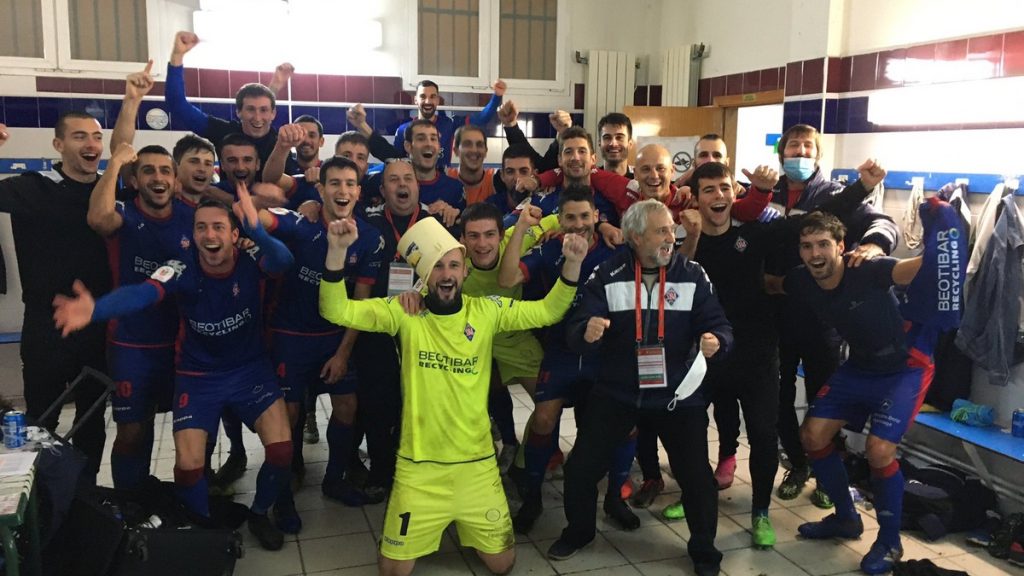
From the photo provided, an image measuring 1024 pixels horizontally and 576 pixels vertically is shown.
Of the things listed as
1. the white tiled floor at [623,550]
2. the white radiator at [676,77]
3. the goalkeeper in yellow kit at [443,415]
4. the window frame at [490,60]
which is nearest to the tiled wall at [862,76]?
the white radiator at [676,77]

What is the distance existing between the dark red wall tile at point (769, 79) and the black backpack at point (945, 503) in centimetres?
369

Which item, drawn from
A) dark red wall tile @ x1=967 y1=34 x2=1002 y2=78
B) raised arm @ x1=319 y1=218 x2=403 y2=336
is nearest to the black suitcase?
raised arm @ x1=319 y1=218 x2=403 y2=336

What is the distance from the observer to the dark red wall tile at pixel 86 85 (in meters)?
6.81

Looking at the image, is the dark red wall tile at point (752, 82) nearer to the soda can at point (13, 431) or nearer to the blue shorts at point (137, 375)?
the blue shorts at point (137, 375)

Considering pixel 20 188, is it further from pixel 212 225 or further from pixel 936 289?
pixel 936 289

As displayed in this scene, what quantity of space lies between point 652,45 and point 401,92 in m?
2.78

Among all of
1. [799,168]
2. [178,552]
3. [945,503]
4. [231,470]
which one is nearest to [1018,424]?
[945,503]

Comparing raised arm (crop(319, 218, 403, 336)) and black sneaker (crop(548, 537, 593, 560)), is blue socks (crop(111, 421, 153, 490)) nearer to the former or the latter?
raised arm (crop(319, 218, 403, 336))

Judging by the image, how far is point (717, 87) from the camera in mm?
7773

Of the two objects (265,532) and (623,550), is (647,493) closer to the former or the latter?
(623,550)

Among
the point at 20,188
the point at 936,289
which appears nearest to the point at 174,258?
the point at 20,188

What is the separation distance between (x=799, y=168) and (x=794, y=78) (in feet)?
7.48

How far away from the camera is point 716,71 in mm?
7777

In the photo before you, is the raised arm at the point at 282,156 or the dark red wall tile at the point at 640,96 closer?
the raised arm at the point at 282,156
